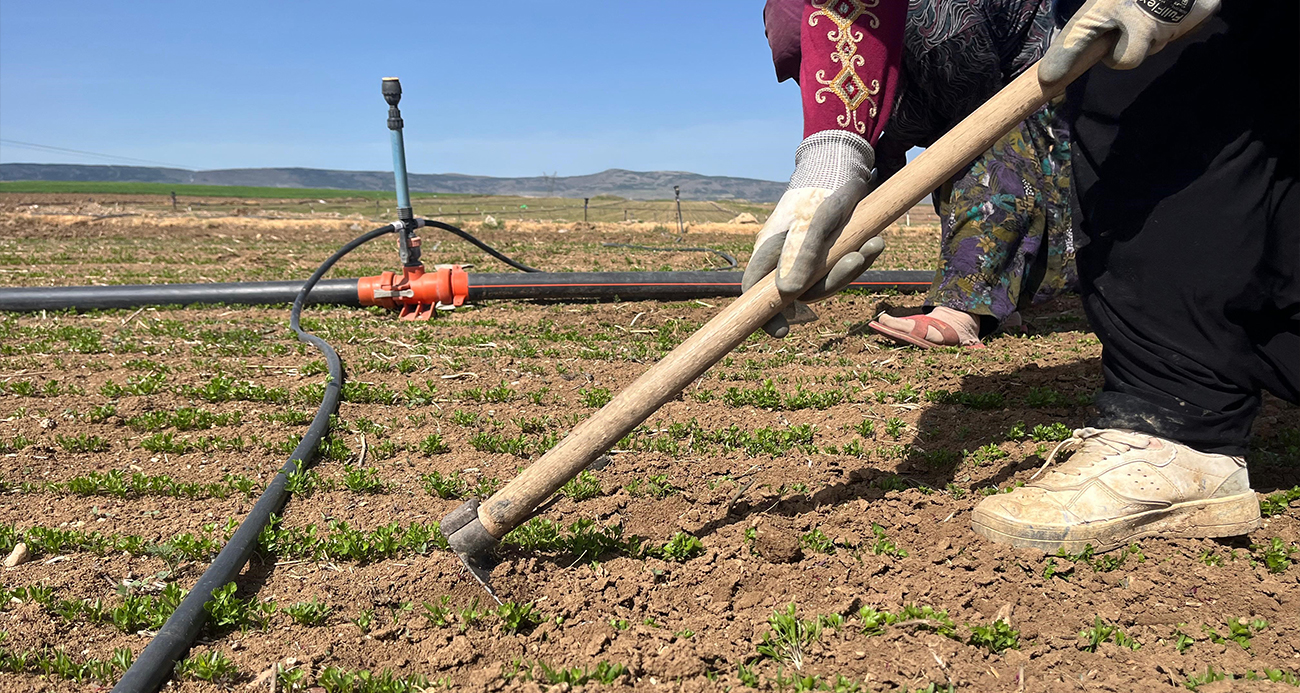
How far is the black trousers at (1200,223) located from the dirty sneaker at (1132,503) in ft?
0.25

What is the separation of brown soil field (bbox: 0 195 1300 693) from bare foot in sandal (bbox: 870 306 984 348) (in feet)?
0.37

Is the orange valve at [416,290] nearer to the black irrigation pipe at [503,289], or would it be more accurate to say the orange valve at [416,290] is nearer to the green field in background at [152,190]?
the black irrigation pipe at [503,289]

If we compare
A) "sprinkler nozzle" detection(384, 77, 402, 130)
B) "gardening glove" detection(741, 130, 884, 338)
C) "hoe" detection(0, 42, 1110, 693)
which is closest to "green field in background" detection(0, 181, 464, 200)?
"sprinkler nozzle" detection(384, 77, 402, 130)

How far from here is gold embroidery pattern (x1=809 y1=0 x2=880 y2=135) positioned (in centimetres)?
227

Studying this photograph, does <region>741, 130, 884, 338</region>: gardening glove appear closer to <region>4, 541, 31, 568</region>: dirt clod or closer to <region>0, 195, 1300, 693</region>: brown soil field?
<region>0, 195, 1300, 693</region>: brown soil field

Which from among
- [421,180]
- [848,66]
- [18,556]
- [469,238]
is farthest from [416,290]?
[421,180]

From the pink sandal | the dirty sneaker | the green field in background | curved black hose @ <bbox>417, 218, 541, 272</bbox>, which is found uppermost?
the green field in background

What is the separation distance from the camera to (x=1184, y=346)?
6.84 feet

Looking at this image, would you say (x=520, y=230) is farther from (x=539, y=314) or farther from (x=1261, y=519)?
(x=1261, y=519)

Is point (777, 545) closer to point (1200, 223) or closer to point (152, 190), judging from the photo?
point (1200, 223)

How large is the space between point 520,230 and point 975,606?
1719cm

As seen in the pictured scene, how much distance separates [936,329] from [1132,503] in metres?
2.36

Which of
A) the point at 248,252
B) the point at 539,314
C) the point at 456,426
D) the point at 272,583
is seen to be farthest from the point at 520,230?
the point at 272,583

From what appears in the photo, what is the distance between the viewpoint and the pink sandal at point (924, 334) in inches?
171
